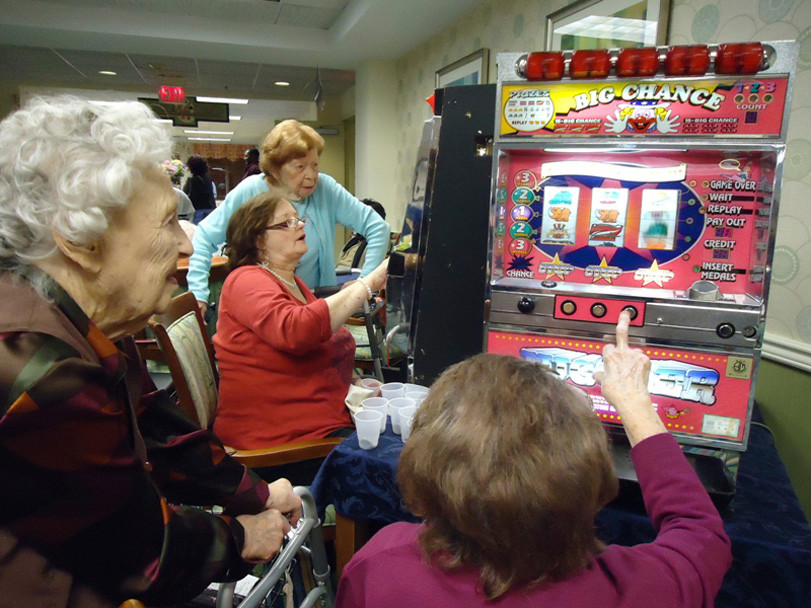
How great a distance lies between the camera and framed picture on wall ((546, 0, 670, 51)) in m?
2.51

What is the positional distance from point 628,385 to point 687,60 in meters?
0.70

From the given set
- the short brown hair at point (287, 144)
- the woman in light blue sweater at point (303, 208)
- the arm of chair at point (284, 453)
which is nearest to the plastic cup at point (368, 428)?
the arm of chair at point (284, 453)

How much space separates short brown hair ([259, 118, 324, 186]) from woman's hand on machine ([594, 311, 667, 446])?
182 cm

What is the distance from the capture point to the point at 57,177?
0.81 m

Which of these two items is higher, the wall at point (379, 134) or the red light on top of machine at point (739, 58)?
the wall at point (379, 134)

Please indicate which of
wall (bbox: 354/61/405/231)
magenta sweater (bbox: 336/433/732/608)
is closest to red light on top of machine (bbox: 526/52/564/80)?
magenta sweater (bbox: 336/433/732/608)

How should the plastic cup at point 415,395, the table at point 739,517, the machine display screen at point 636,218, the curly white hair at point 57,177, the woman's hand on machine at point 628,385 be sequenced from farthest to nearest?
1. the plastic cup at point 415,395
2. the machine display screen at point 636,218
3. the table at point 739,517
4. the woman's hand on machine at point 628,385
5. the curly white hair at point 57,177

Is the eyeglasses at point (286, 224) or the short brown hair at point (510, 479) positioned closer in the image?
the short brown hair at point (510, 479)

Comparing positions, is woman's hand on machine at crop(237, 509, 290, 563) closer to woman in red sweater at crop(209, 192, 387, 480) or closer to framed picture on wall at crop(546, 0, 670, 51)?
woman in red sweater at crop(209, 192, 387, 480)

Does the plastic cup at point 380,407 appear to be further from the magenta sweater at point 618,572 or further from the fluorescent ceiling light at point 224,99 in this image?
the fluorescent ceiling light at point 224,99

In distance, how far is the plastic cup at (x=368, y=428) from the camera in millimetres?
1381

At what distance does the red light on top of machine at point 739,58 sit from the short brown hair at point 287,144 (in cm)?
180

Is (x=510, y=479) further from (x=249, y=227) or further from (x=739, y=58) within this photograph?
(x=249, y=227)

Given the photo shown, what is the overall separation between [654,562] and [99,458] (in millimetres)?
791
